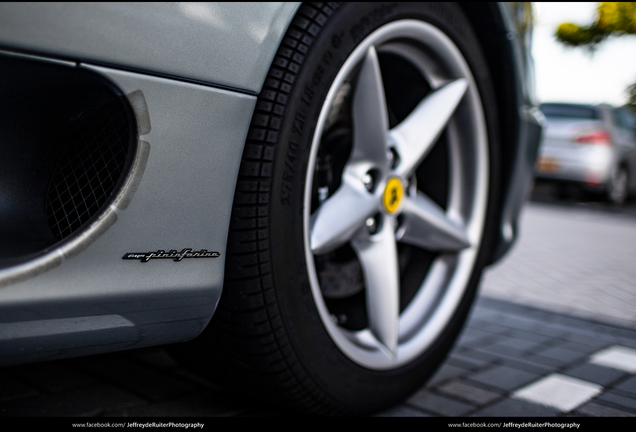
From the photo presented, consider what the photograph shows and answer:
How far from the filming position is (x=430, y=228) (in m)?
1.72

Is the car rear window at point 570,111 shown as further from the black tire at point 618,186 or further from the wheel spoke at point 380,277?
the wheel spoke at point 380,277

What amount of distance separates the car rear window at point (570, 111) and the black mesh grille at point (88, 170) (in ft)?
28.2

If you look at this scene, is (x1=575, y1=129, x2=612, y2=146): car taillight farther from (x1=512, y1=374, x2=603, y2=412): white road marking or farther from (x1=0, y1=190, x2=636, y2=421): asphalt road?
(x1=512, y1=374, x2=603, y2=412): white road marking

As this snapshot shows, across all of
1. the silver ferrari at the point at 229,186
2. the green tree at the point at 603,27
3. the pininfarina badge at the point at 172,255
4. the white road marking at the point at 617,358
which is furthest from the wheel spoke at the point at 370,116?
the green tree at the point at 603,27

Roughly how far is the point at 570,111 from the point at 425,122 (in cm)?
809

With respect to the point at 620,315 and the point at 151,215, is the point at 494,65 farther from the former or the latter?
the point at 620,315

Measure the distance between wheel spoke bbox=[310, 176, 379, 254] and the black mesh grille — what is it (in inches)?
18.6

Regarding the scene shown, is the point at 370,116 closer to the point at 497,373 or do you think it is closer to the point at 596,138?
the point at 497,373

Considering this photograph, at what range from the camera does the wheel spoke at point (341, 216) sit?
136 cm

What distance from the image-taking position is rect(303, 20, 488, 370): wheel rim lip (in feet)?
4.17

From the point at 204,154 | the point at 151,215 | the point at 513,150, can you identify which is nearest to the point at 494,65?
the point at 513,150

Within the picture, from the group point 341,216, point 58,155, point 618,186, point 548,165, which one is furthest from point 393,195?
point 618,186

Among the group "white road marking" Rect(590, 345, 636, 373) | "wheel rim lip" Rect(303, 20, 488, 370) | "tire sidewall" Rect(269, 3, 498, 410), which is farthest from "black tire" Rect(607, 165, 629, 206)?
"tire sidewall" Rect(269, 3, 498, 410)

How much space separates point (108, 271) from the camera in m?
0.96
